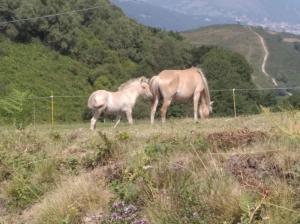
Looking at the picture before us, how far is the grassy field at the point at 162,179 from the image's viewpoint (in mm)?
6641

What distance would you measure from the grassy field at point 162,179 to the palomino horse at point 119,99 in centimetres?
893

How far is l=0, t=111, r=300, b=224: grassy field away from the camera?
6641 mm

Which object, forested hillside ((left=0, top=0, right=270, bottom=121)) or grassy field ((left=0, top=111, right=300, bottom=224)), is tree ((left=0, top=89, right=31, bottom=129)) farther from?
forested hillside ((left=0, top=0, right=270, bottom=121))

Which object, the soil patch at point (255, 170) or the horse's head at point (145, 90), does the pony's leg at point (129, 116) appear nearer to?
the horse's head at point (145, 90)

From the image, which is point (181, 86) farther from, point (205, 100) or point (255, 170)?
point (255, 170)

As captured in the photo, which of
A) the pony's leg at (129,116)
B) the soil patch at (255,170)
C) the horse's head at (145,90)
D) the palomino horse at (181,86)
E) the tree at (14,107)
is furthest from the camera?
the horse's head at (145,90)

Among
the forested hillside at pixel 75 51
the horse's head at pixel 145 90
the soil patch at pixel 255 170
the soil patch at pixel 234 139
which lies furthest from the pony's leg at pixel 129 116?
the forested hillside at pixel 75 51

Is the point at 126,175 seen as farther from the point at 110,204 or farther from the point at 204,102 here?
the point at 204,102

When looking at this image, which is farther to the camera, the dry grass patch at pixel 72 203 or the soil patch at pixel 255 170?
the dry grass patch at pixel 72 203

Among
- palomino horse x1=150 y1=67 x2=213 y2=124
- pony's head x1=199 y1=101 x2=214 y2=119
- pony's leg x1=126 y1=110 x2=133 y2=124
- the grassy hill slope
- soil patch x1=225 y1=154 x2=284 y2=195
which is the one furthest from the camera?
the grassy hill slope

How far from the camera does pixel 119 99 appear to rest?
65.5 ft

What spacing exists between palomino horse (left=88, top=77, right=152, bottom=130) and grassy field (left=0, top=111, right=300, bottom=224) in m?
8.93

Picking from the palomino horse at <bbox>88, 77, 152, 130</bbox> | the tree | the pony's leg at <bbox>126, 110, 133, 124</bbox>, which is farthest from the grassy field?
the palomino horse at <bbox>88, 77, 152, 130</bbox>

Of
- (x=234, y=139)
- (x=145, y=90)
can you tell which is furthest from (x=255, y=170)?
(x=145, y=90)
